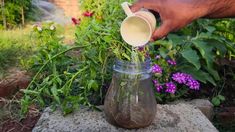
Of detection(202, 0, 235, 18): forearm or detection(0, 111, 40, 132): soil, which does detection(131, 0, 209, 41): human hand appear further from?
detection(0, 111, 40, 132): soil

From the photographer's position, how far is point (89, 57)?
6.31 feet

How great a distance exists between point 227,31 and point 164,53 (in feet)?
2.53

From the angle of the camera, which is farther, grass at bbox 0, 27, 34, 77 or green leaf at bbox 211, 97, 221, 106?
grass at bbox 0, 27, 34, 77

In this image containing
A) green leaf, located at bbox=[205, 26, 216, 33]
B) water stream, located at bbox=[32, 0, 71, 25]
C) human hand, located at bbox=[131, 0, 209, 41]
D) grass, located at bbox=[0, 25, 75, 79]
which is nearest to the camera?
human hand, located at bbox=[131, 0, 209, 41]

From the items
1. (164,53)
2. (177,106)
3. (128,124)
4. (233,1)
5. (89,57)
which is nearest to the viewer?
(233,1)

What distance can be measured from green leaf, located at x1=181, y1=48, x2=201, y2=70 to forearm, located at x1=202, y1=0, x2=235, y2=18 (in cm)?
143

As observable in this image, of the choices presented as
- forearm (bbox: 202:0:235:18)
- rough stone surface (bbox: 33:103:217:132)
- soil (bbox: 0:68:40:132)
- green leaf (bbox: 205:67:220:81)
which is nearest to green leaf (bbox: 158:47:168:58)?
green leaf (bbox: 205:67:220:81)

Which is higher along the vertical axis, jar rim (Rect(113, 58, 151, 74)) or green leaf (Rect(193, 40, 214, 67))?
jar rim (Rect(113, 58, 151, 74))

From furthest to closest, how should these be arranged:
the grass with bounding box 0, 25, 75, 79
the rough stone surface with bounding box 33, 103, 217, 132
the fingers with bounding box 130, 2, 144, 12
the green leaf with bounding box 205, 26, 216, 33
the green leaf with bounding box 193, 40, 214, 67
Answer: the grass with bounding box 0, 25, 75, 79, the green leaf with bounding box 205, 26, 216, 33, the green leaf with bounding box 193, 40, 214, 67, the rough stone surface with bounding box 33, 103, 217, 132, the fingers with bounding box 130, 2, 144, 12

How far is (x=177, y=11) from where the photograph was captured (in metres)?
0.93

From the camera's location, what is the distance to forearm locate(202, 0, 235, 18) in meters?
0.94

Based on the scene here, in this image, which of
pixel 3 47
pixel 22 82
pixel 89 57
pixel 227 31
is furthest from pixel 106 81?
pixel 3 47

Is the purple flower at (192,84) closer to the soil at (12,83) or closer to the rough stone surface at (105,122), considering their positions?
the rough stone surface at (105,122)

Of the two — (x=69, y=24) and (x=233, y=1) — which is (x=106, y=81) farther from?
(x=69, y=24)
